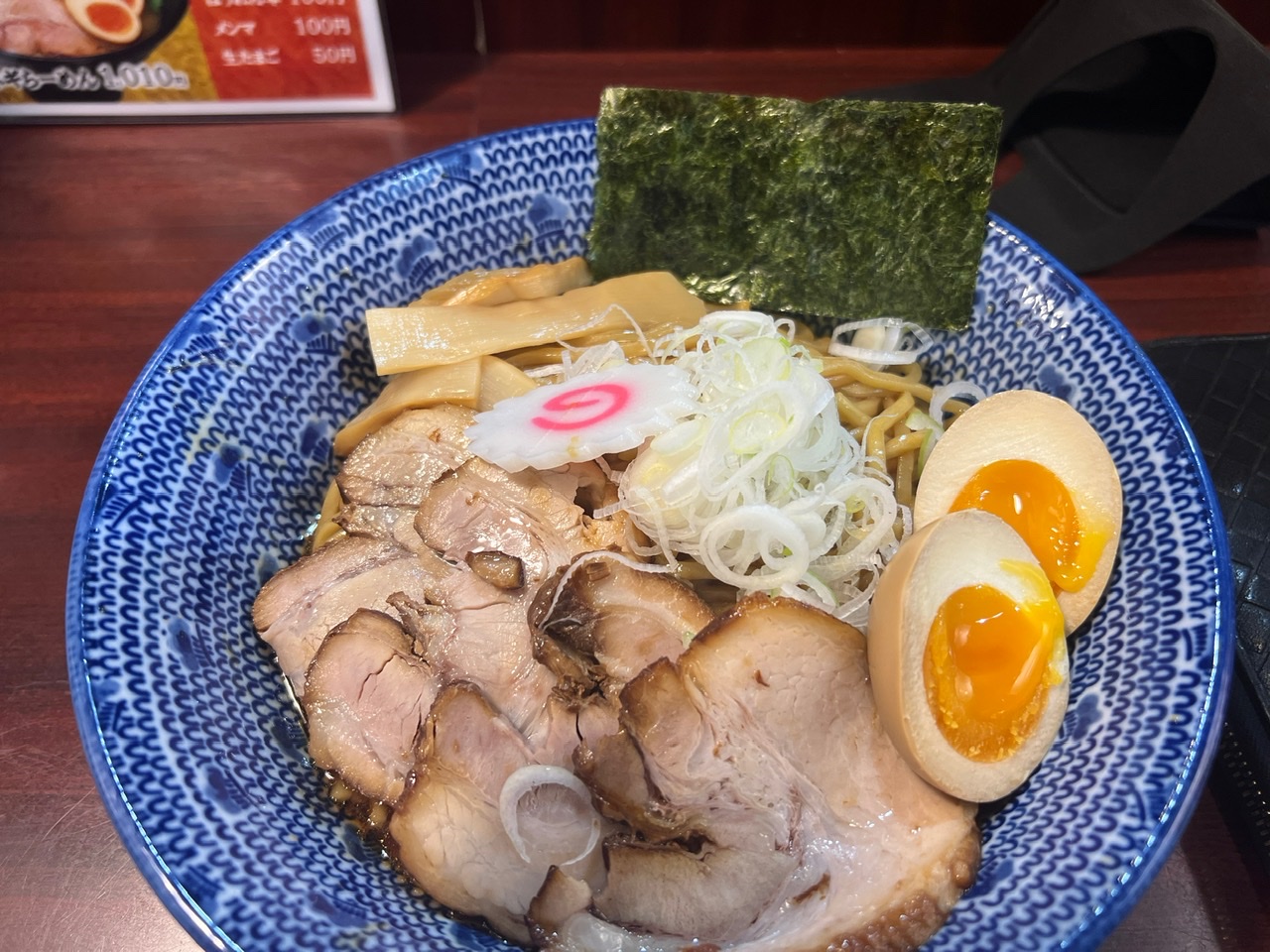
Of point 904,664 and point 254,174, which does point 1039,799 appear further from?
point 254,174

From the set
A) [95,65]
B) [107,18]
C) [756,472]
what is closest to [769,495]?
[756,472]

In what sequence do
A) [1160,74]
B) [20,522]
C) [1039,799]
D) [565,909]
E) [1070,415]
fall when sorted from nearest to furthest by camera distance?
[565,909]
[1039,799]
[1070,415]
[20,522]
[1160,74]

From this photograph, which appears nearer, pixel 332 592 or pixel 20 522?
pixel 332 592

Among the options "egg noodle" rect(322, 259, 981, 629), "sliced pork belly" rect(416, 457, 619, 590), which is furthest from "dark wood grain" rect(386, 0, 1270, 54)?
"sliced pork belly" rect(416, 457, 619, 590)

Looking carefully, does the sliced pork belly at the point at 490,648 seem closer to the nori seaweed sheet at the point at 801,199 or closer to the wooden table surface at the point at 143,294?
the wooden table surface at the point at 143,294

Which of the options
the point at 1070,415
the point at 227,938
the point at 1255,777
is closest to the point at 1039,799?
the point at 1255,777

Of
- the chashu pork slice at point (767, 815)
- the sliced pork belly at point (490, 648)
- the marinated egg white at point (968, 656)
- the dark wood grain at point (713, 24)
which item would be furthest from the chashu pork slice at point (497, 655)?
the dark wood grain at point (713, 24)

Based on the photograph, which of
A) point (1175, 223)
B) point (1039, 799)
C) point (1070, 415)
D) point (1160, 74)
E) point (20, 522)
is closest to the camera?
point (1039, 799)

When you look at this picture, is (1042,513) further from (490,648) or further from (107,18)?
(107,18)

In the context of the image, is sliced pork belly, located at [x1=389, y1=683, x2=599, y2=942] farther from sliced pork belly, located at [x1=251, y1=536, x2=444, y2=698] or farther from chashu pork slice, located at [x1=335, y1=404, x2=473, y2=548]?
chashu pork slice, located at [x1=335, y1=404, x2=473, y2=548]
